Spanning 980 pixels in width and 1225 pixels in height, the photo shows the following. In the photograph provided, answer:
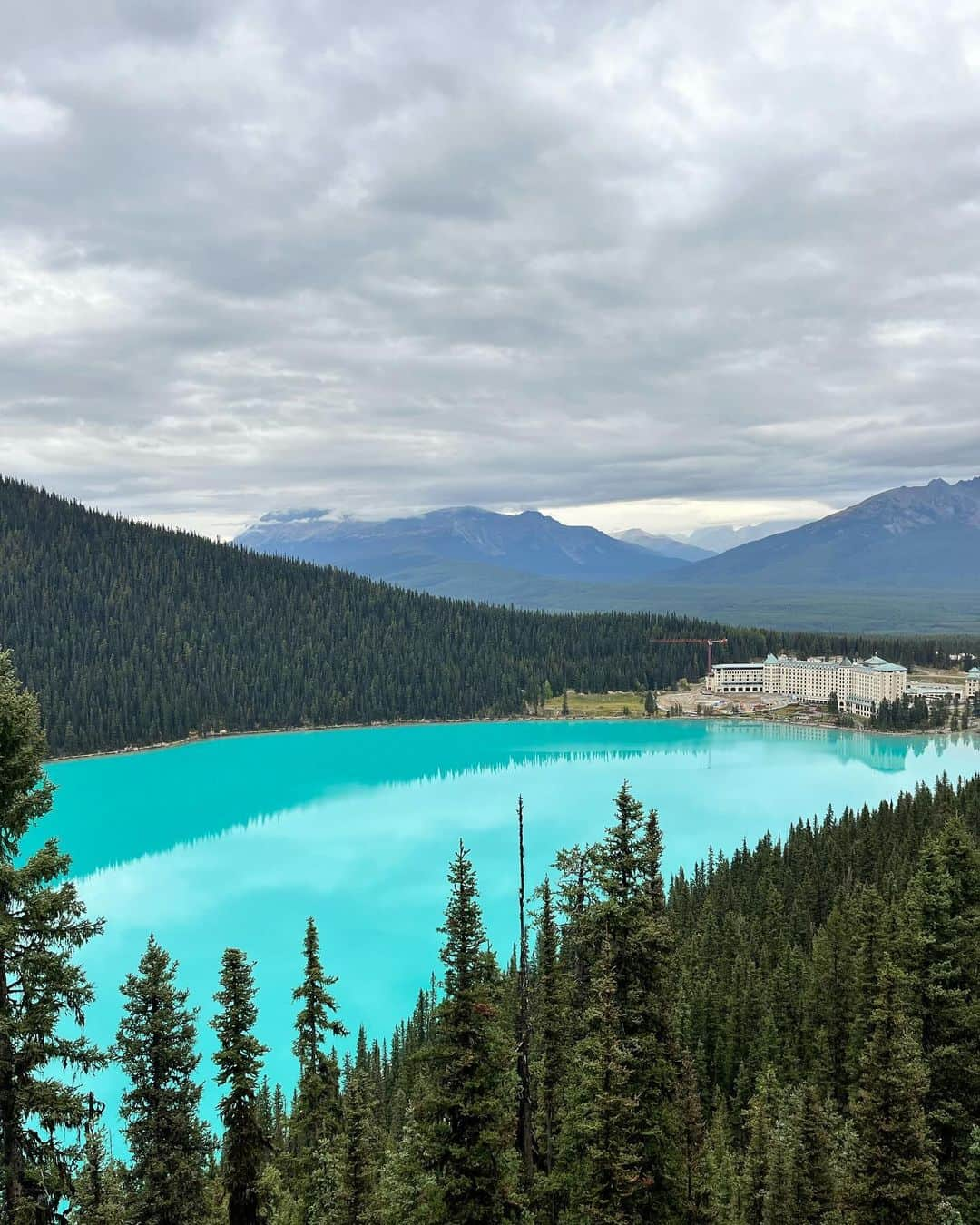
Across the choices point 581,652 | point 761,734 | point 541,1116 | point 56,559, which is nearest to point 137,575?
point 56,559

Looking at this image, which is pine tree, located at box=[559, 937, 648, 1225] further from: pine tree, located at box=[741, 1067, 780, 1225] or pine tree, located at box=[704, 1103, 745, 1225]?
pine tree, located at box=[741, 1067, 780, 1225]

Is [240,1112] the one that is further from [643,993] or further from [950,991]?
[950,991]

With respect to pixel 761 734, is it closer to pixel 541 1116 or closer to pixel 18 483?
pixel 541 1116

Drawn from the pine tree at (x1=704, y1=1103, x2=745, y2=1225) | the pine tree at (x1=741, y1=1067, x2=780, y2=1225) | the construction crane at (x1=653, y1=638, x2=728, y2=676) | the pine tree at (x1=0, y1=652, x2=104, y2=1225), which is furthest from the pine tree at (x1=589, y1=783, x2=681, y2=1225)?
the construction crane at (x1=653, y1=638, x2=728, y2=676)

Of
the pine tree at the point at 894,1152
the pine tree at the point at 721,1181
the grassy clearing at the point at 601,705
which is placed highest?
the pine tree at the point at 894,1152

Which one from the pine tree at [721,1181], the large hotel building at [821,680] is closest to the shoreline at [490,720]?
the large hotel building at [821,680]

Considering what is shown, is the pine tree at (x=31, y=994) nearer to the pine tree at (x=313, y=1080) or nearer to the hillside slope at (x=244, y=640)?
the pine tree at (x=313, y=1080)

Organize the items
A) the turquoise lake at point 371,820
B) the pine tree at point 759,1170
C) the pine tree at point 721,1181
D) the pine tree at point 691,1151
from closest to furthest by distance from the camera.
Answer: the pine tree at point 691,1151 < the pine tree at point 721,1181 < the pine tree at point 759,1170 < the turquoise lake at point 371,820

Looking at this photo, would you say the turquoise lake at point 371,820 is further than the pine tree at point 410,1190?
Yes
